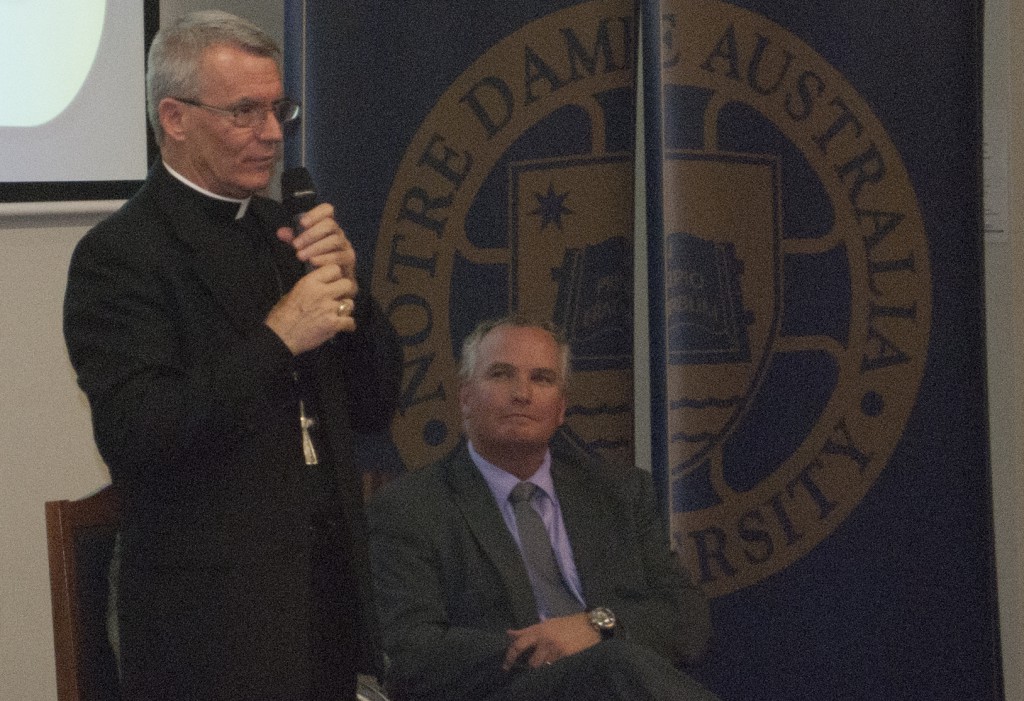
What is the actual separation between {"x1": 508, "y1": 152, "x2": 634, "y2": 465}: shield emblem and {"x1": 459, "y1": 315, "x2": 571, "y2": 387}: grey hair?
13.6 inches

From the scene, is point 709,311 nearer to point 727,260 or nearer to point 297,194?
point 727,260

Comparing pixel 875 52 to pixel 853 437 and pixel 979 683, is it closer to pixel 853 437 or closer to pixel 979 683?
pixel 853 437

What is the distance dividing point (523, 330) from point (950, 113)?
1.25 meters

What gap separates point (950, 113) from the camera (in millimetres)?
3143

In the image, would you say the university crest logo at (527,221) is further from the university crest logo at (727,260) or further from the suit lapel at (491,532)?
the suit lapel at (491,532)

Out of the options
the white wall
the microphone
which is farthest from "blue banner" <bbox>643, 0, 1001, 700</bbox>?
the microphone

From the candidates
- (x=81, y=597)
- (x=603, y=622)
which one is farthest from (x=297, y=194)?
(x=603, y=622)

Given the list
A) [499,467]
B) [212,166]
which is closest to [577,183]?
[499,467]

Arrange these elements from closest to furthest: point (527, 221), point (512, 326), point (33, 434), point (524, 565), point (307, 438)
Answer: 1. point (307, 438)
2. point (524, 565)
3. point (512, 326)
4. point (33, 434)
5. point (527, 221)

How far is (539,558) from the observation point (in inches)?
98.5

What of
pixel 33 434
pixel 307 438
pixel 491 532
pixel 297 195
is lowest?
pixel 491 532

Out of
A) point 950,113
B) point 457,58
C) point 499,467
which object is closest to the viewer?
point 499,467

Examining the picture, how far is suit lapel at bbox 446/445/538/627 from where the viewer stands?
2.40 meters

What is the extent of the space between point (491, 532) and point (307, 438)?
0.80 m
